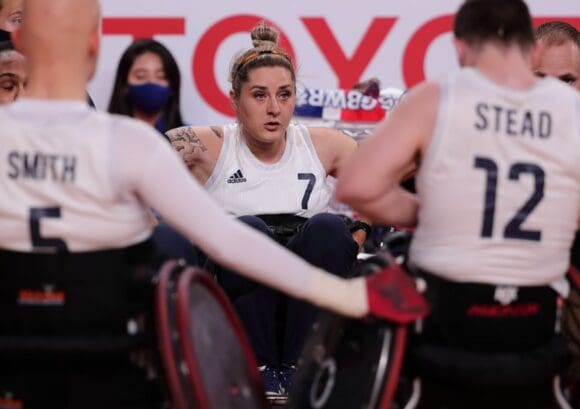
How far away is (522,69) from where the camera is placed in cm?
291

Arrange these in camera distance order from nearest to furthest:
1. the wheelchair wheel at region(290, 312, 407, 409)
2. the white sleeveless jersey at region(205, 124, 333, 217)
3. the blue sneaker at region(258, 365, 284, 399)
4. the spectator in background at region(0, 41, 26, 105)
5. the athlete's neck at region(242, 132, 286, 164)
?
the wheelchair wheel at region(290, 312, 407, 409) < the blue sneaker at region(258, 365, 284, 399) < the spectator in background at region(0, 41, 26, 105) < the white sleeveless jersey at region(205, 124, 333, 217) < the athlete's neck at region(242, 132, 286, 164)

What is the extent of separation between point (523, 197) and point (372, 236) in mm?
2642

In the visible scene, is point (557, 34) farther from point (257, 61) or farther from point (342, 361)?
point (342, 361)

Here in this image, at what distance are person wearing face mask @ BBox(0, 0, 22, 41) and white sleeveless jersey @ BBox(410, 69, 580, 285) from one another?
9.46ft

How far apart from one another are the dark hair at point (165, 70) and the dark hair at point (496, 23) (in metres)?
3.26

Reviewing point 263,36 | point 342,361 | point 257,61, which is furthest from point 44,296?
point 263,36

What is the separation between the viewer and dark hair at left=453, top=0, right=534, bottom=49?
9.50 ft

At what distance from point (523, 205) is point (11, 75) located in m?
2.40

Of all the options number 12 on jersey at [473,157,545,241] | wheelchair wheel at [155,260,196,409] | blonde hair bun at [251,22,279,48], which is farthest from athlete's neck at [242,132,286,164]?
wheelchair wheel at [155,260,196,409]

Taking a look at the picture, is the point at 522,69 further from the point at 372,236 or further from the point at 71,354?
the point at 372,236

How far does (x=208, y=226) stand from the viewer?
265cm

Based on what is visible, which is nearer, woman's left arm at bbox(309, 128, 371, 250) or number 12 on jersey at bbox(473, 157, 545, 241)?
number 12 on jersey at bbox(473, 157, 545, 241)

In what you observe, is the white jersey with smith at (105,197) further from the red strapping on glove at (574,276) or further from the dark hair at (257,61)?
the dark hair at (257,61)

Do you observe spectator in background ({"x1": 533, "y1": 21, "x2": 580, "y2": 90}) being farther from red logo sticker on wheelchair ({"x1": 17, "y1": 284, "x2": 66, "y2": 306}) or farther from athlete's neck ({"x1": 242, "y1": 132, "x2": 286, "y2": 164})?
red logo sticker on wheelchair ({"x1": 17, "y1": 284, "x2": 66, "y2": 306})
